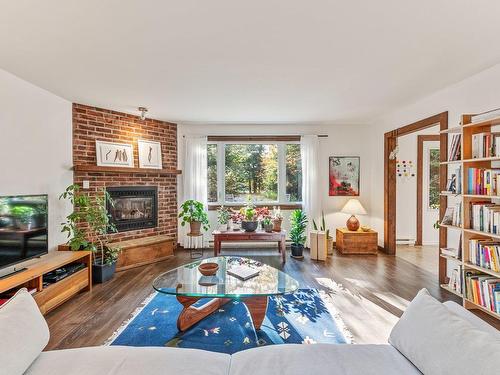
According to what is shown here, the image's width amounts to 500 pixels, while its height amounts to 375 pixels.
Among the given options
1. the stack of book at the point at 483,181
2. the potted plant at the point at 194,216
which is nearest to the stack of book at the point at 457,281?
the stack of book at the point at 483,181

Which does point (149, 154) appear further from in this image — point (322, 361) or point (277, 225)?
point (322, 361)

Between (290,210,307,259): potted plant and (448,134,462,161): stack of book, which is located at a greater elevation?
(448,134,462,161): stack of book

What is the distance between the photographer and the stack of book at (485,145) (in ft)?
7.99

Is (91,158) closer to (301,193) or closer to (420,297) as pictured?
(301,193)

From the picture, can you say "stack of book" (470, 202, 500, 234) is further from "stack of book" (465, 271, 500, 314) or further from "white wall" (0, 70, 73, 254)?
"white wall" (0, 70, 73, 254)

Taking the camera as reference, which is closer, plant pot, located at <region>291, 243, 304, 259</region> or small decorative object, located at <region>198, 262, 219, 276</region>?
small decorative object, located at <region>198, 262, 219, 276</region>

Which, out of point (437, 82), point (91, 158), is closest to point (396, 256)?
A: point (437, 82)

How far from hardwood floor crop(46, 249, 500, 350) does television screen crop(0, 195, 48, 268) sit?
2.15 ft

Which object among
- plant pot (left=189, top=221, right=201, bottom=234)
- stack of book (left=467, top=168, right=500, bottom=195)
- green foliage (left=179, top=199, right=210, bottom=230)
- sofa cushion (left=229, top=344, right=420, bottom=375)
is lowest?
sofa cushion (left=229, top=344, right=420, bottom=375)

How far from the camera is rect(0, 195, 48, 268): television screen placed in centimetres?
246

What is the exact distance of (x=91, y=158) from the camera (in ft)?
13.0

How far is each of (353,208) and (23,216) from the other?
460 centimetres

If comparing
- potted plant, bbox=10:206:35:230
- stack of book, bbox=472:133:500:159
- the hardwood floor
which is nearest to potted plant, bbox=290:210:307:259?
the hardwood floor

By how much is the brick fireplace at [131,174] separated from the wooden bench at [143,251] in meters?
0.32
